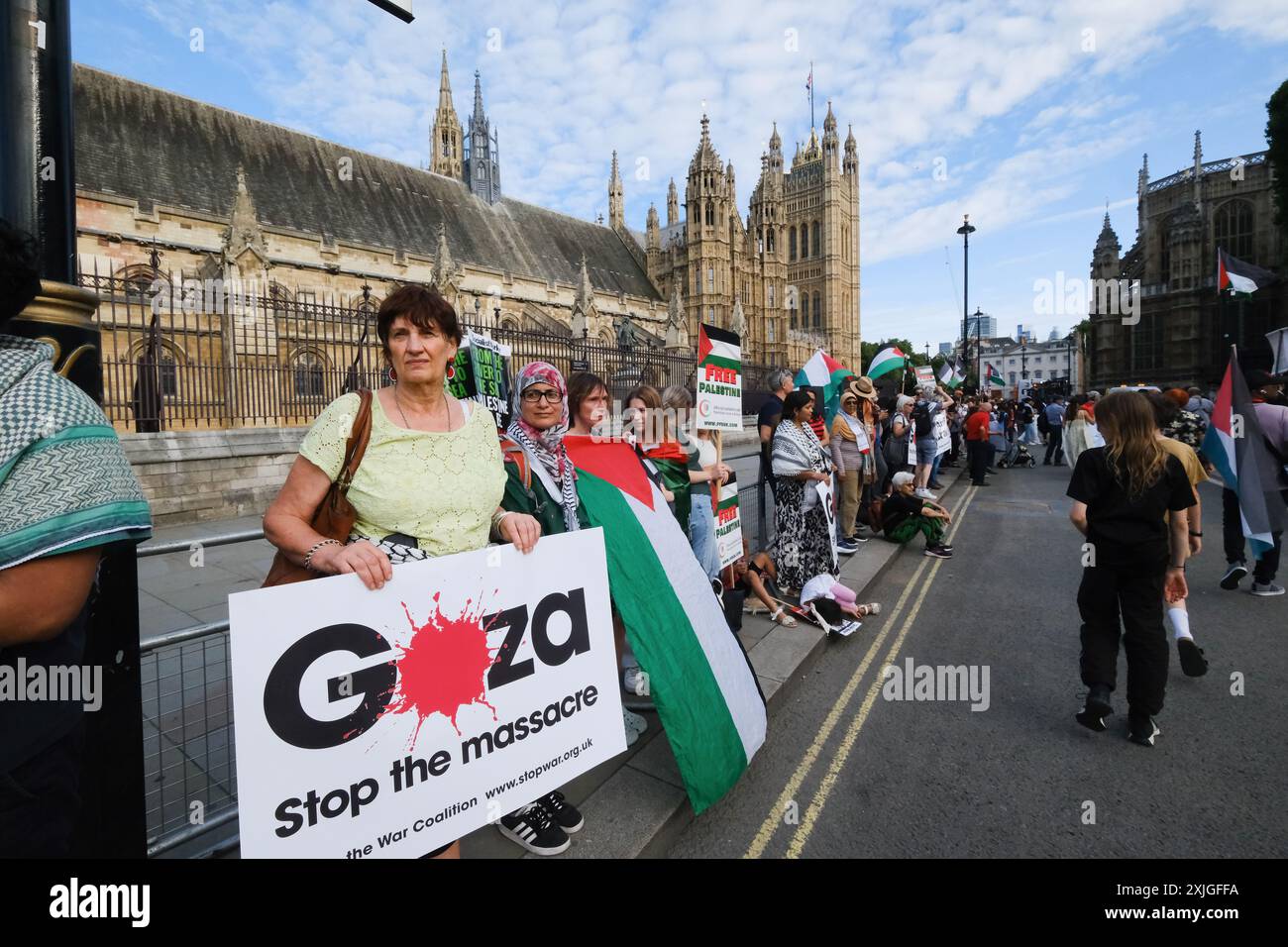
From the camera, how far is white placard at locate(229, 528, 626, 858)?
1749 millimetres

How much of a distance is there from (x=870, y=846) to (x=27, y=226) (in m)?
3.81

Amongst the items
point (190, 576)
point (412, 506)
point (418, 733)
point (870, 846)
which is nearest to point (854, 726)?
point (870, 846)

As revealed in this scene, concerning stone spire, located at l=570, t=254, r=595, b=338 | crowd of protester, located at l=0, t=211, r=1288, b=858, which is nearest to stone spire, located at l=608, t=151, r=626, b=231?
stone spire, located at l=570, t=254, r=595, b=338

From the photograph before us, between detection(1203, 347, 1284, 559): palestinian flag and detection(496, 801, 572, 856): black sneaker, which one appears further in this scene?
detection(1203, 347, 1284, 559): palestinian flag

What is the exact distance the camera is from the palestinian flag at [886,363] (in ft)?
33.0

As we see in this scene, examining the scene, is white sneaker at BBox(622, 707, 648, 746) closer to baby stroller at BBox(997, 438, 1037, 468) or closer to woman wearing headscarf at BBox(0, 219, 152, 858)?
woman wearing headscarf at BBox(0, 219, 152, 858)

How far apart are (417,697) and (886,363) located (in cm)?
991

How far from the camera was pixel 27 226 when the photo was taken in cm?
166

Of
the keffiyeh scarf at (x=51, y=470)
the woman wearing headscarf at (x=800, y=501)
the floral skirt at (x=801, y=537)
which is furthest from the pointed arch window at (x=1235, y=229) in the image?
the keffiyeh scarf at (x=51, y=470)

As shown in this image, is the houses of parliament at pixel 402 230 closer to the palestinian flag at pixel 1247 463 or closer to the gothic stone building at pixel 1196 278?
the palestinian flag at pixel 1247 463

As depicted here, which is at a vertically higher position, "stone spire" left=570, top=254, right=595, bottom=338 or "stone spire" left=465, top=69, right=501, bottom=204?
"stone spire" left=465, top=69, right=501, bottom=204

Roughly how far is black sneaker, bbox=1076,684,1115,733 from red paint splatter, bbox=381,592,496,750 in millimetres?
3636

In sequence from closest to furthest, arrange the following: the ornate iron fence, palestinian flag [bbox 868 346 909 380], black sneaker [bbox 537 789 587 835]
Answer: black sneaker [bbox 537 789 587 835]
the ornate iron fence
palestinian flag [bbox 868 346 909 380]

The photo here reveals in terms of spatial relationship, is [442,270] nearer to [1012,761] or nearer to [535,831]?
[535,831]
